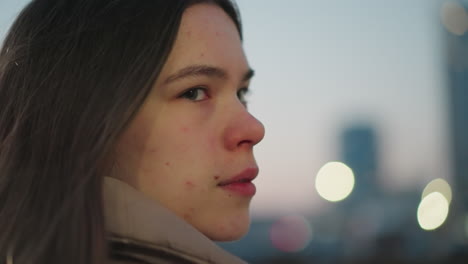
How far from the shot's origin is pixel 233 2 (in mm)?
2803

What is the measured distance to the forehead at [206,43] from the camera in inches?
91.4

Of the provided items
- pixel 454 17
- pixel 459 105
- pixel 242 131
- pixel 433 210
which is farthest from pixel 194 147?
pixel 459 105

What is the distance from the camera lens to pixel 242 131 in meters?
2.31

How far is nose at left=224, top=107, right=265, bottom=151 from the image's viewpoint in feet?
7.54

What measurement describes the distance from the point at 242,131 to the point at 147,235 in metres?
0.62

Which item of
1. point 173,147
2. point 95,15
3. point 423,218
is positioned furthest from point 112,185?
point 423,218

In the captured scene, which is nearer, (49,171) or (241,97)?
(49,171)

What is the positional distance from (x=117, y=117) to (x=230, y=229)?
0.55 meters

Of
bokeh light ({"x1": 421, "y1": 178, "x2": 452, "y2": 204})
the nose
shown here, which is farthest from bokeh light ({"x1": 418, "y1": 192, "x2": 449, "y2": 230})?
the nose

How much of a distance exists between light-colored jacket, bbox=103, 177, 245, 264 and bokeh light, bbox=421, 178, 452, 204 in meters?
59.6

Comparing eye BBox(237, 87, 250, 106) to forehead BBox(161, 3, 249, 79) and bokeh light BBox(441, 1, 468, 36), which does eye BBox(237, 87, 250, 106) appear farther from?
bokeh light BBox(441, 1, 468, 36)

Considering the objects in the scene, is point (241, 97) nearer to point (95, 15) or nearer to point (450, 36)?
point (95, 15)

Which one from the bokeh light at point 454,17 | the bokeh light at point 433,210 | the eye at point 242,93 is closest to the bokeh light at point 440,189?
the bokeh light at point 433,210

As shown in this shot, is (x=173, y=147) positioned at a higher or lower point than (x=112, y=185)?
higher
